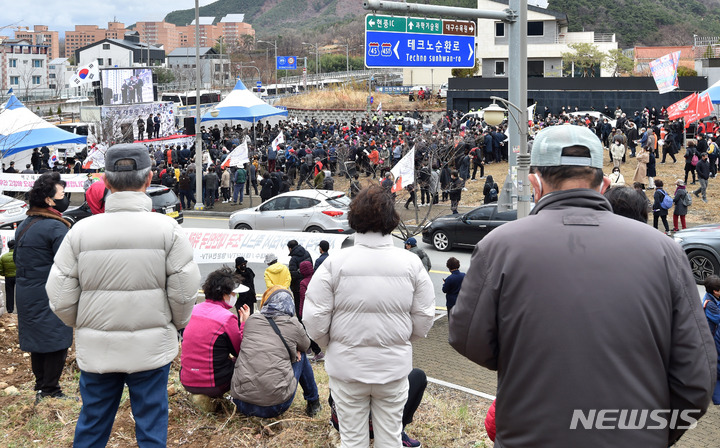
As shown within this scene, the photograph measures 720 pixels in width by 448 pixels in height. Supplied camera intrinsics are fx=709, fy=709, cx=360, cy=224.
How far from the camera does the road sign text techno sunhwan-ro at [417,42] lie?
1334cm

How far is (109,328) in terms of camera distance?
3.83 m

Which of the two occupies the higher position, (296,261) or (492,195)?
(492,195)

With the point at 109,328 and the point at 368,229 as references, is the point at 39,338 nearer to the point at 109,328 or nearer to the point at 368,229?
the point at 109,328

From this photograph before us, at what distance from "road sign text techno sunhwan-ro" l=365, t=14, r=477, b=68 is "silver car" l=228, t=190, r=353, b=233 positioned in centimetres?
607

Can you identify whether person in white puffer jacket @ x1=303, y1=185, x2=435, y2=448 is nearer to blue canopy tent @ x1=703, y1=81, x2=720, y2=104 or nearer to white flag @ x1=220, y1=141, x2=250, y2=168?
white flag @ x1=220, y1=141, x2=250, y2=168

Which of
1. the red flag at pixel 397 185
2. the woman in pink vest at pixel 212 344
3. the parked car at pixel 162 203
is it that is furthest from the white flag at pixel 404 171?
the woman in pink vest at pixel 212 344

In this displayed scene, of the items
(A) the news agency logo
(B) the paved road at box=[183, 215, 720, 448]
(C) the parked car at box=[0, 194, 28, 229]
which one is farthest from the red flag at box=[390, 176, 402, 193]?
(A) the news agency logo

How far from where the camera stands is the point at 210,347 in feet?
19.6

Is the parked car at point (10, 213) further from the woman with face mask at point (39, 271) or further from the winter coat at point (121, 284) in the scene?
the winter coat at point (121, 284)

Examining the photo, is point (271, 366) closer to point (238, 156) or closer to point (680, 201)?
point (680, 201)

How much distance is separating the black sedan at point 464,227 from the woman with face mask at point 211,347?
12318 millimetres

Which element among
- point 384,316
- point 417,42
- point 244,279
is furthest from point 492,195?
point 384,316

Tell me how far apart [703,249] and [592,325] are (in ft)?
43.2

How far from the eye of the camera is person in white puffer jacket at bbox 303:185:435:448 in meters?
4.12
